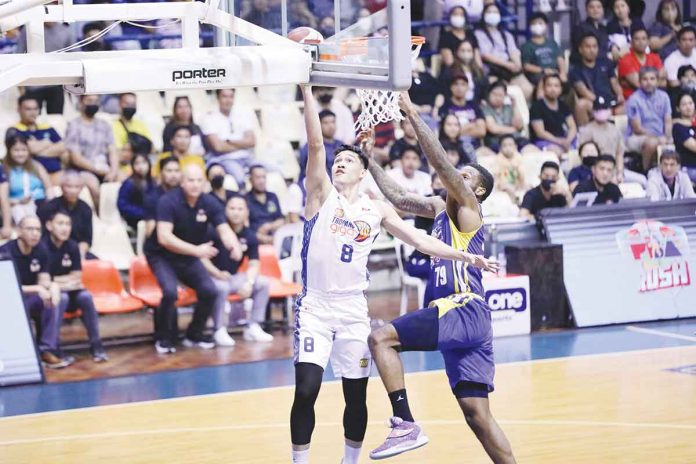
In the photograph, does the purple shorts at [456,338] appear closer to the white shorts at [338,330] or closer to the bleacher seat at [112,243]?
the white shorts at [338,330]

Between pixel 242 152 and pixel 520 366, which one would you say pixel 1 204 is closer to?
pixel 242 152

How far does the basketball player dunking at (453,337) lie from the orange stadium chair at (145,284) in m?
4.86

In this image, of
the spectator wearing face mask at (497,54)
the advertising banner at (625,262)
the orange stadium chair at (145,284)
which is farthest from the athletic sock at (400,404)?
the spectator wearing face mask at (497,54)

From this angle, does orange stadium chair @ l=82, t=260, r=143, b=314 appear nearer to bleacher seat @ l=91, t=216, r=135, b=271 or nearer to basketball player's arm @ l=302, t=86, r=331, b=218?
bleacher seat @ l=91, t=216, r=135, b=271

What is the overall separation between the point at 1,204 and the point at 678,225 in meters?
6.87

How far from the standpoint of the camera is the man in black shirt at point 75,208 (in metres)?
12.3

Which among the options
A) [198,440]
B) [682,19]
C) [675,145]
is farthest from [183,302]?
[682,19]

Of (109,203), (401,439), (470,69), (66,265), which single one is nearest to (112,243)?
(109,203)

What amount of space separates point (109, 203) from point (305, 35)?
5.72 metres

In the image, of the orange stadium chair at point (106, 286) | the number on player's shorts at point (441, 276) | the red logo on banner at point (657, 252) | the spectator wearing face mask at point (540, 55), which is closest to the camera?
the number on player's shorts at point (441, 276)

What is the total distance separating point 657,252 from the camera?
1408cm

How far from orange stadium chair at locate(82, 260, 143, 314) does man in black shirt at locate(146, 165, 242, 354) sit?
298 millimetres

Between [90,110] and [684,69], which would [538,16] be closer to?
[684,69]

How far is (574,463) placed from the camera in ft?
29.8
